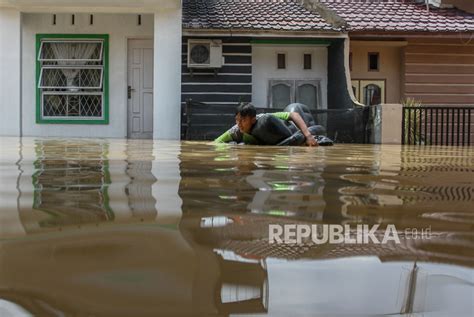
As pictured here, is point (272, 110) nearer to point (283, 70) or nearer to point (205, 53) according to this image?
point (205, 53)

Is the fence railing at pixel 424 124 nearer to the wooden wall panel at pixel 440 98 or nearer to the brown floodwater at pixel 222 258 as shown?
the wooden wall panel at pixel 440 98

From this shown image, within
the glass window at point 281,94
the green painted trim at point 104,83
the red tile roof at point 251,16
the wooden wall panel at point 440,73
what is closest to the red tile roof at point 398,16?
the wooden wall panel at point 440,73

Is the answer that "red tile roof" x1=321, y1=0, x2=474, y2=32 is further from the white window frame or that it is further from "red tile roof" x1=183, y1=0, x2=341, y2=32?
the white window frame

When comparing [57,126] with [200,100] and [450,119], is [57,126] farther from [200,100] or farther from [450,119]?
[450,119]

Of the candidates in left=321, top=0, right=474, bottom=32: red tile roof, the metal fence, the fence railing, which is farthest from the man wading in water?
left=321, top=0, right=474, bottom=32: red tile roof

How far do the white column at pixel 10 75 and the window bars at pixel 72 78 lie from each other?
1.05m

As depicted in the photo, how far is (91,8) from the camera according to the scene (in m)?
13.2

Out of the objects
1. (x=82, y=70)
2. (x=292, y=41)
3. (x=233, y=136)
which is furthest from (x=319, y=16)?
(x=233, y=136)

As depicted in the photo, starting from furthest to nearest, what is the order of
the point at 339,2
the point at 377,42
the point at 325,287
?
the point at 339,2 → the point at 377,42 → the point at 325,287

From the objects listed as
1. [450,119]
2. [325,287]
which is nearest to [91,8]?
[450,119]

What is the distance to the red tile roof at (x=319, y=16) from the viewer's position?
13.8m

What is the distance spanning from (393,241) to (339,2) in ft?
53.6

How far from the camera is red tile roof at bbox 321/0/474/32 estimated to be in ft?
47.8

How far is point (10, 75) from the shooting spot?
1346 cm
